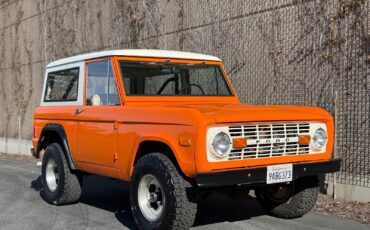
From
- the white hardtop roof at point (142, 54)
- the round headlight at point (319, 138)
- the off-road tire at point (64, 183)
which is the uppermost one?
the white hardtop roof at point (142, 54)

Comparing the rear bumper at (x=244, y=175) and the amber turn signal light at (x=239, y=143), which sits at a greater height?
the amber turn signal light at (x=239, y=143)

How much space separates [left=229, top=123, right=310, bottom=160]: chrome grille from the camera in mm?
4949

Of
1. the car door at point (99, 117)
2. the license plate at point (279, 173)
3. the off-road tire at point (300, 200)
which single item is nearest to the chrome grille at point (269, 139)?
the license plate at point (279, 173)

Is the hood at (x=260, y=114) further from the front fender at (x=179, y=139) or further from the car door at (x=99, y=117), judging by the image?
the car door at (x=99, y=117)

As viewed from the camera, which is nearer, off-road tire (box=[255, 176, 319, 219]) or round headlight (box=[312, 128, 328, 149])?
round headlight (box=[312, 128, 328, 149])

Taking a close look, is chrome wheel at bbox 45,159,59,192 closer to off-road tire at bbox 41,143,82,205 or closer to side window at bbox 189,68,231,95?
off-road tire at bbox 41,143,82,205

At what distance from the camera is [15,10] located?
2061 centimetres

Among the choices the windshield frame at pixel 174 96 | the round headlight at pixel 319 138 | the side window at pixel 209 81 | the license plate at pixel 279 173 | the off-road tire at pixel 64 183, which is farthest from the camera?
the off-road tire at pixel 64 183

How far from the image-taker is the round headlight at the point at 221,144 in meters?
4.81

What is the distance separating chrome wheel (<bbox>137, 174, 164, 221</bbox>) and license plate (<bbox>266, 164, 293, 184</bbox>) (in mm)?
1136

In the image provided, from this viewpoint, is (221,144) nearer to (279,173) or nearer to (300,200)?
(279,173)

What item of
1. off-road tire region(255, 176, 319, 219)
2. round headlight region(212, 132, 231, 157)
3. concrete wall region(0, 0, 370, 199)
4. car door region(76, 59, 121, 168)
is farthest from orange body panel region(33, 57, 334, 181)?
concrete wall region(0, 0, 370, 199)

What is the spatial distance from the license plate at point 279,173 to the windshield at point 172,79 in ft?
6.10

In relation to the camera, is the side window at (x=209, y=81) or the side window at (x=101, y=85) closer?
the side window at (x=101, y=85)
